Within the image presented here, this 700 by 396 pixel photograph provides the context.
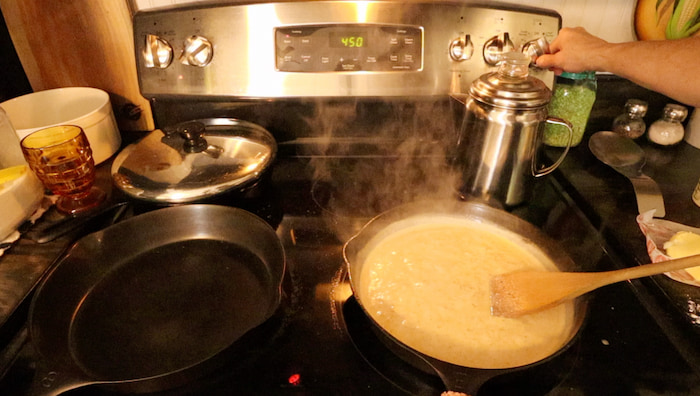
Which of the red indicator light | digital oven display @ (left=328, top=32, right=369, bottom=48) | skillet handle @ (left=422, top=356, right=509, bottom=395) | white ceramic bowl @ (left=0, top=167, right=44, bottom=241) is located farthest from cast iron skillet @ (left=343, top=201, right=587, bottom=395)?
white ceramic bowl @ (left=0, top=167, right=44, bottom=241)

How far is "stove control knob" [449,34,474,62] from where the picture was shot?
0.93m

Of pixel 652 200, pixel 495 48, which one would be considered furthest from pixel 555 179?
pixel 495 48

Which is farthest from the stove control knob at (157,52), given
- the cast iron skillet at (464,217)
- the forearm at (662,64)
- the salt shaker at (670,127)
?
the salt shaker at (670,127)

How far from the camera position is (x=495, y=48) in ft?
3.07

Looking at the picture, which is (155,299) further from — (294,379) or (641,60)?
(641,60)

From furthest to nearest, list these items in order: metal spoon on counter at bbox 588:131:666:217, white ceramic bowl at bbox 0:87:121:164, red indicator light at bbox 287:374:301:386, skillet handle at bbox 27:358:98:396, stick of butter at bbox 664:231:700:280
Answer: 1. white ceramic bowl at bbox 0:87:121:164
2. metal spoon on counter at bbox 588:131:666:217
3. stick of butter at bbox 664:231:700:280
4. red indicator light at bbox 287:374:301:386
5. skillet handle at bbox 27:358:98:396

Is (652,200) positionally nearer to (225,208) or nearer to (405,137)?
(405,137)

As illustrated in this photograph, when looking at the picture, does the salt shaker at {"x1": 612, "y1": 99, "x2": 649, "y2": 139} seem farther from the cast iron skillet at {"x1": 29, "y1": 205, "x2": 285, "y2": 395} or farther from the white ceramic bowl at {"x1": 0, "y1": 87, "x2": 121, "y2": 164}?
the white ceramic bowl at {"x1": 0, "y1": 87, "x2": 121, "y2": 164}

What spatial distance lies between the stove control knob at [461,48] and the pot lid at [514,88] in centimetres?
14

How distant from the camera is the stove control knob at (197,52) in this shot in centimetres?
90

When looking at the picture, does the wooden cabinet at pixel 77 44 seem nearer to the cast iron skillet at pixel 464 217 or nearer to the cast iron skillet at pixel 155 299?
the cast iron skillet at pixel 155 299

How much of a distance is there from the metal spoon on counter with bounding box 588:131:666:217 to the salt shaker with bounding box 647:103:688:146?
0.12m

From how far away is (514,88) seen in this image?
2.57ft

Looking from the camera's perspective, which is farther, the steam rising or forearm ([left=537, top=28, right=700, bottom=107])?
the steam rising
